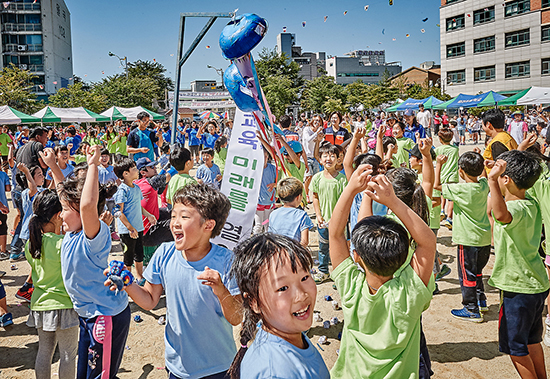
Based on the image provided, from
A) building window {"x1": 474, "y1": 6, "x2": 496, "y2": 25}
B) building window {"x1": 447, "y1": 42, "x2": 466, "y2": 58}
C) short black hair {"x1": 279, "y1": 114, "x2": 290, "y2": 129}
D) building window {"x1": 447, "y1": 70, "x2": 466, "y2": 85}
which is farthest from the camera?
building window {"x1": 447, "y1": 70, "x2": 466, "y2": 85}

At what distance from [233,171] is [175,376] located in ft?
8.07

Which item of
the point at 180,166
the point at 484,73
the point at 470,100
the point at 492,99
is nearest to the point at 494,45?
the point at 484,73

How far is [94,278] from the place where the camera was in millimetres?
2803

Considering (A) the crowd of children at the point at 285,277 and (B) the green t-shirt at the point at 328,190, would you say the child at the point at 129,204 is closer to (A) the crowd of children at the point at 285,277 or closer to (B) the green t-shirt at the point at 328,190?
(A) the crowd of children at the point at 285,277

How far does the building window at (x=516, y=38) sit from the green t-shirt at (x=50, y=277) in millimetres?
48380

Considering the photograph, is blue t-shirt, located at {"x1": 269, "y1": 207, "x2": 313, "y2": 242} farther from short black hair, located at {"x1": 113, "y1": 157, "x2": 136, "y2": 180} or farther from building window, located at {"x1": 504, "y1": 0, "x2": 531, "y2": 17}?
building window, located at {"x1": 504, "y1": 0, "x2": 531, "y2": 17}

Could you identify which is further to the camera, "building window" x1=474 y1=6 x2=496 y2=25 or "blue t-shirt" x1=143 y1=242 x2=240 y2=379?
"building window" x1=474 y1=6 x2=496 y2=25

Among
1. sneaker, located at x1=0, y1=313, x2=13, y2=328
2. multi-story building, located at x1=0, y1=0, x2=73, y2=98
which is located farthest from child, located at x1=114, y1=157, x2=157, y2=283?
multi-story building, located at x1=0, y1=0, x2=73, y2=98

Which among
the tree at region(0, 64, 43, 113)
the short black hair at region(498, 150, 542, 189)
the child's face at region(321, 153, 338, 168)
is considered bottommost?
the short black hair at region(498, 150, 542, 189)

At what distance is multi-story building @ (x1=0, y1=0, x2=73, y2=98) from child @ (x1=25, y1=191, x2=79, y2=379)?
2304 inches

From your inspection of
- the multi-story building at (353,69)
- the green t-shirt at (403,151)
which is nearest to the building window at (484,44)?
the green t-shirt at (403,151)

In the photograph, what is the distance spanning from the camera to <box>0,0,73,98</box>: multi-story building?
53.2 m

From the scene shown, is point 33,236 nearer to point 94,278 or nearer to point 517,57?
point 94,278

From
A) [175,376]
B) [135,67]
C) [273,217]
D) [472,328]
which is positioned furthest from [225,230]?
[135,67]
